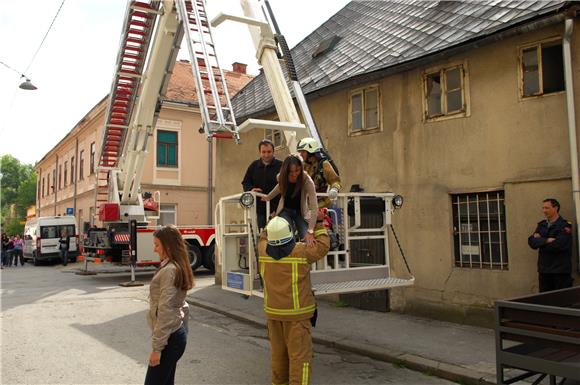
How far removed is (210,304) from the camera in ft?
34.9

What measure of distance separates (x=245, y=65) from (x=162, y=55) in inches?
870

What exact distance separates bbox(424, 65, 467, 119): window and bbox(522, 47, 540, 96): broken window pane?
1.01m

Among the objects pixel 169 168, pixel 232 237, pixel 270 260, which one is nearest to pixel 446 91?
pixel 232 237

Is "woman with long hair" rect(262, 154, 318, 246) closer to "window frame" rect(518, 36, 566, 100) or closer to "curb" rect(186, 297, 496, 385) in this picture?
"curb" rect(186, 297, 496, 385)

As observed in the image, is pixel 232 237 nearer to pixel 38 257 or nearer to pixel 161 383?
pixel 161 383

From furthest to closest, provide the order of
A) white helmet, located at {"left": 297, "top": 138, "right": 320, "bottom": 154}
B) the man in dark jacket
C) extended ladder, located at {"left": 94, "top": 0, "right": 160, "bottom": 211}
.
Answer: extended ladder, located at {"left": 94, "top": 0, "right": 160, "bottom": 211} → the man in dark jacket → white helmet, located at {"left": 297, "top": 138, "right": 320, "bottom": 154}

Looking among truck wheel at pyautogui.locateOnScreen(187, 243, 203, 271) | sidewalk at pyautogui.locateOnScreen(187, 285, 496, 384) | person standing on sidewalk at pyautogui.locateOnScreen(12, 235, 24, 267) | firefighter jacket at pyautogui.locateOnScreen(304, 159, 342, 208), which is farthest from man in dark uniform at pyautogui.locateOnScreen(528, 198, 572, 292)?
person standing on sidewalk at pyautogui.locateOnScreen(12, 235, 24, 267)

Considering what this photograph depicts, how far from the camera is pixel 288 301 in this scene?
3.95 meters

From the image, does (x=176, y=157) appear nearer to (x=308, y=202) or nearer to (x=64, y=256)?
(x=64, y=256)

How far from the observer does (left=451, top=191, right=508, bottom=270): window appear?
25.0 ft

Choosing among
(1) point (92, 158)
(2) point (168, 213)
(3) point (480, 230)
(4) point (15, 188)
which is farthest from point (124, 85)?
(4) point (15, 188)

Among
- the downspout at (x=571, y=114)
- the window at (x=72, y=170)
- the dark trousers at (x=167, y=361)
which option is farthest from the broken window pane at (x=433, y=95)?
the window at (x=72, y=170)

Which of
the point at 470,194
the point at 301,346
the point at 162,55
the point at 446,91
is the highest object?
the point at 162,55

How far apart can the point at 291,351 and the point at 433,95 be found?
6189 mm
